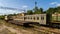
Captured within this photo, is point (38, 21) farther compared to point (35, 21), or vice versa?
point (35, 21)

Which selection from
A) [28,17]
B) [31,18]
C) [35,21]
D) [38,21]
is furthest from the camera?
[28,17]

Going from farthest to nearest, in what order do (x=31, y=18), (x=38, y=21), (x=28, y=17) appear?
(x=28, y=17) → (x=31, y=18) → (x=38, y=21)

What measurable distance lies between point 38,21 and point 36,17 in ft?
2.78

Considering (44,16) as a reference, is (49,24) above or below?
below

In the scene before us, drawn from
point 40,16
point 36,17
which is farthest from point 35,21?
point 40,16

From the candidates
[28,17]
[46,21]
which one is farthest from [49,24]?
[28,17]

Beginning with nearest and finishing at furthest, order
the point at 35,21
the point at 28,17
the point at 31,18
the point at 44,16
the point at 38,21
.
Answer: the point at 44,16
the point at 38,21
the point at 35,21
the point at 31,18
the point at 28,17

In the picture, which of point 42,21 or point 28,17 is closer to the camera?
point 42,21

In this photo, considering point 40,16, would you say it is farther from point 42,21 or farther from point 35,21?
point 35,21

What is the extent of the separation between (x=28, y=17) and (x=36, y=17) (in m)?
3.31

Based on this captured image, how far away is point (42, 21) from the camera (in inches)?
590

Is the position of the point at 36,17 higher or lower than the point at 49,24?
higher

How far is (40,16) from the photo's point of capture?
50.1 feet

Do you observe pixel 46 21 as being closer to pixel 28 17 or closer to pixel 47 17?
pixel 47 17
